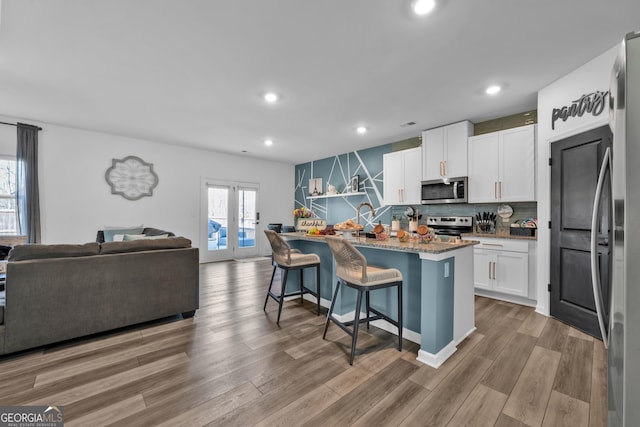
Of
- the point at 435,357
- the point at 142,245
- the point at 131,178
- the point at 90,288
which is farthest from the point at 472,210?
the point at 131,178

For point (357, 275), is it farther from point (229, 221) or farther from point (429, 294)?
point (229, 221)

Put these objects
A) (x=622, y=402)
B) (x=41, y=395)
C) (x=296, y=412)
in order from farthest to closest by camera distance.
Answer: (x=41, y=395) < (x=296, y=412) < (x=622, y=402)

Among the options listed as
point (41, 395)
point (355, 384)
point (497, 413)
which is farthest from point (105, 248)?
point (497, 413)

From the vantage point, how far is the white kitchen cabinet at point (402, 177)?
4.78 m

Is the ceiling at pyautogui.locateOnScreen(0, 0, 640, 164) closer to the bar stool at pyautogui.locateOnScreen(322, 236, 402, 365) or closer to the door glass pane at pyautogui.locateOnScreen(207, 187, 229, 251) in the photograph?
the bar stool at pyautogui.locateOnScreen(322, 236, 402, 365)

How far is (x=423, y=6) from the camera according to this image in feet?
6.16

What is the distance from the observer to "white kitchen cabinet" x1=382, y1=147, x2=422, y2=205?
4781 mm

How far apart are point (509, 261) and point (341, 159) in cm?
423

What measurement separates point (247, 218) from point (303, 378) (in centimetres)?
561

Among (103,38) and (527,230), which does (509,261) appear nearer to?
(527,230)

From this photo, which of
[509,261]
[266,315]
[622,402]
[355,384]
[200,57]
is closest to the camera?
[622,402]

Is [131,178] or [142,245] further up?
[131,178]

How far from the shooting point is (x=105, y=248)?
102 inches

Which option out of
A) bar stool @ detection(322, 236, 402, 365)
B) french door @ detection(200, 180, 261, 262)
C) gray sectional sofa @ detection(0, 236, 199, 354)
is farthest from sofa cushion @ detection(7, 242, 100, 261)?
french door @ detection(200, 180, 261, 262)
